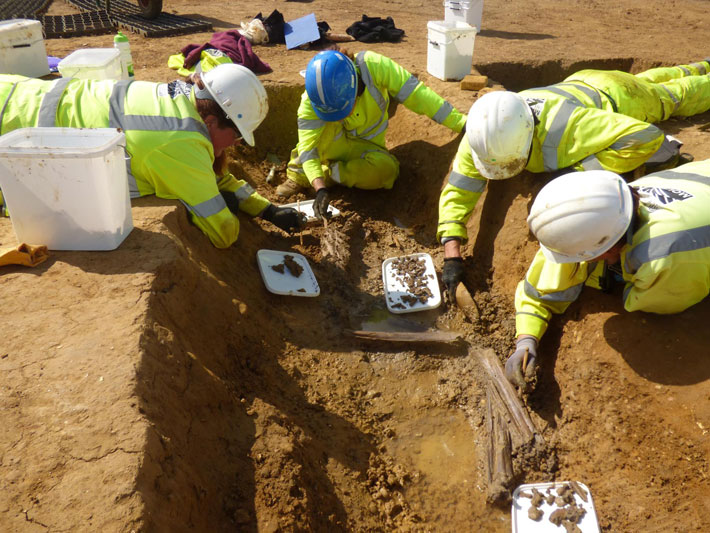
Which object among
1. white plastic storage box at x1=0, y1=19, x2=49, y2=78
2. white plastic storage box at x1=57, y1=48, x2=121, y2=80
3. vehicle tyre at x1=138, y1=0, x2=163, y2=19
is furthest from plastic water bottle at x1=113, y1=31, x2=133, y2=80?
vehicle tyre at x1=138, y1=0, x2=163, y2=19

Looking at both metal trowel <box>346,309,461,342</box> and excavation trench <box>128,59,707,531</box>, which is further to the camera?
metal trowel <box>346,309,461,342</box>

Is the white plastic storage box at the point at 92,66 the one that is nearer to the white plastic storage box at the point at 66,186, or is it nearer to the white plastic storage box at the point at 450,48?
the white plastic storage box at the point at 66,186

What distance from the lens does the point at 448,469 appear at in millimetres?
3285

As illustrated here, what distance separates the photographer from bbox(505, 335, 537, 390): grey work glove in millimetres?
3379

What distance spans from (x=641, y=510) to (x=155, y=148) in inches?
131

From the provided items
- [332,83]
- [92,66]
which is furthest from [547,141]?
[92,66]

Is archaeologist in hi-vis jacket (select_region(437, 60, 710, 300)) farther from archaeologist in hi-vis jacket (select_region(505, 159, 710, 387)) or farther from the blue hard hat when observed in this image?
the blue hard hat

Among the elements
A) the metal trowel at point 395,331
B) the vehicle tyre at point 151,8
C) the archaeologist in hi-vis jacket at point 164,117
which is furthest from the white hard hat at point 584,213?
the vehicle tyre at point 151,8

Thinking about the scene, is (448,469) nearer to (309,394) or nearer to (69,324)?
(309,394)

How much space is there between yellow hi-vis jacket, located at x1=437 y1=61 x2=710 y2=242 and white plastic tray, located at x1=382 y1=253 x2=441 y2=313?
0.29 meters

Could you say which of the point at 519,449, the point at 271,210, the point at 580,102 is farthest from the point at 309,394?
the point at 580,102

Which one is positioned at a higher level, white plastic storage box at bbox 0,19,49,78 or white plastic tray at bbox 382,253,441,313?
white plastic storage box at bbox 0,19,49,78

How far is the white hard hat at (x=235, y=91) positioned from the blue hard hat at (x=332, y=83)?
1.06 metres

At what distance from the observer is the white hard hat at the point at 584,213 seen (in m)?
2.74
